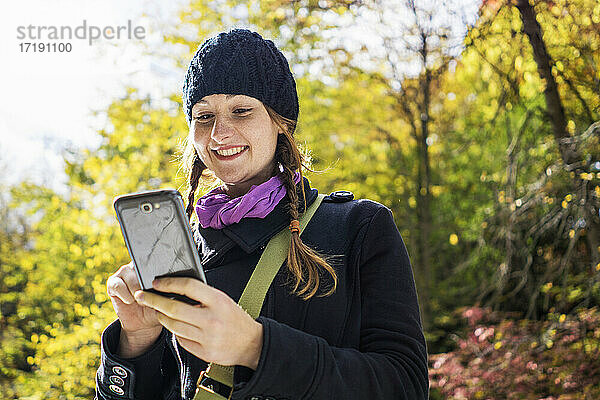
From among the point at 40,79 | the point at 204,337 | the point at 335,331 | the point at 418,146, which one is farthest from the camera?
the point at 418,146

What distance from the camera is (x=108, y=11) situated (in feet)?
16.8

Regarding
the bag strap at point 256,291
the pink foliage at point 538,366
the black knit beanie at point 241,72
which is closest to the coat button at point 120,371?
the bag strap at point 256,291

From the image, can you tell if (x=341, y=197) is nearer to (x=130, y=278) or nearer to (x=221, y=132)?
(x=221, y=132)

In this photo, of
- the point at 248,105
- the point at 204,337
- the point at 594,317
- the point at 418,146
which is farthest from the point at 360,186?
the point at 204,337

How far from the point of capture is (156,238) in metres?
0.89

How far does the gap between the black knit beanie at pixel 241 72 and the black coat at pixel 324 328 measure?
0.21 m

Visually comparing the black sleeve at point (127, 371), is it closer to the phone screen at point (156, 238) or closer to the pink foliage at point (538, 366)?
the phone screen at point (156, 238)

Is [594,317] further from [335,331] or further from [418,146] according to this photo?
[335,331]

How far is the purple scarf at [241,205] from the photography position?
118 centimetres

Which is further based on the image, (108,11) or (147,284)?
(108,11)

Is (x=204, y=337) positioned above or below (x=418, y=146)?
below

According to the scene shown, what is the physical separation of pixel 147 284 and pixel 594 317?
3618 mm

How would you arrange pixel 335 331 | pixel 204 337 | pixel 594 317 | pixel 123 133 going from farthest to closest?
pixel 123 133, pixel 594 317, pixel 335 331, pixel 204 337

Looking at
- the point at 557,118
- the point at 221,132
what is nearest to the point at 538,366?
the point at 557,118
